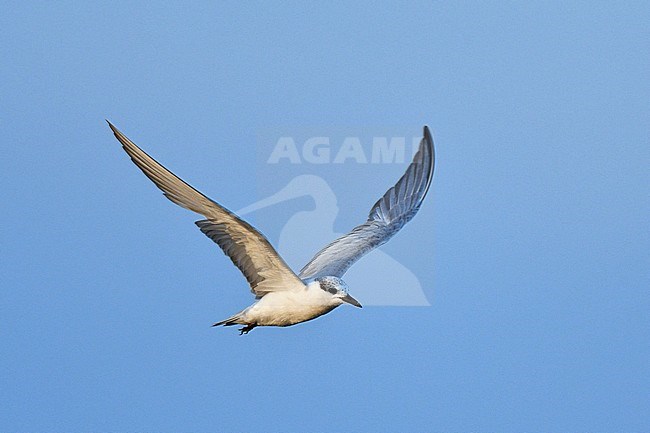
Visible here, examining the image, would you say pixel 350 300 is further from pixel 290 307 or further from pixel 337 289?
pixel 290 307

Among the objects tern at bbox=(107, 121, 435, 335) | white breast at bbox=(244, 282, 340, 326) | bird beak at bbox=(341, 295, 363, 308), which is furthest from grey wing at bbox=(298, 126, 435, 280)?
bird beak at bbox=(341, 295, 363, 308)

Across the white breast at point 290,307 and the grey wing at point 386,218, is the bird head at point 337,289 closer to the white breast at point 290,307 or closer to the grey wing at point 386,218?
the white breast at point 290,307

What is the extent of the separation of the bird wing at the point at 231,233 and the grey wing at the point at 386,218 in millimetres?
632

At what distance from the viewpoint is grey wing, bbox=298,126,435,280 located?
602 centimetres

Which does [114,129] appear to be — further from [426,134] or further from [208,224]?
[426,134]

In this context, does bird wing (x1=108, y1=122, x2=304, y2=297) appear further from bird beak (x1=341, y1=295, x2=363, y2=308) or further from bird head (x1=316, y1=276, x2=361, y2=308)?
bird beak (x1=341, y1=295, x2=363, y2=308)

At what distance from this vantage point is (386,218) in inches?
257

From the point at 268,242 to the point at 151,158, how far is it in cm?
58

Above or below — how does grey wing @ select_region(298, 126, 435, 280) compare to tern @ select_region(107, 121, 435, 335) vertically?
above

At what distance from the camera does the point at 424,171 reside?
6676 mm

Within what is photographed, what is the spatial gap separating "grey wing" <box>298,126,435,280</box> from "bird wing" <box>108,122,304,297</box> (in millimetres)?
632

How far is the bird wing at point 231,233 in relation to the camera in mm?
4820

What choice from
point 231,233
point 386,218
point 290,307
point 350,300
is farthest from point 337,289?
point 386,218

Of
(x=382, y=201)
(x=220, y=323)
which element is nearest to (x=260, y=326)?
(x=220, y=323)
